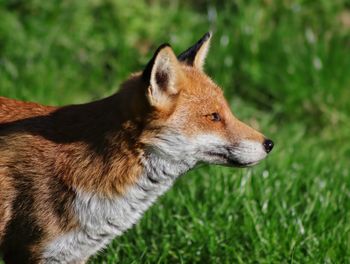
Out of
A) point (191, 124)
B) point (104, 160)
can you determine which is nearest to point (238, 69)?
point (191, 124)

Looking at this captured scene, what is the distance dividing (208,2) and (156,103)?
4896 millimetres

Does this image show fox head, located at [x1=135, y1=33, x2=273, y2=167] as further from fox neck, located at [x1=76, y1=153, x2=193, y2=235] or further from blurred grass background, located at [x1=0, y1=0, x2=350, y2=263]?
blurred grass background, located at [x1=0, y1=0, x2=350, y2=263]

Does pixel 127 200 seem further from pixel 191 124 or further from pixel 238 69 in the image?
pixel 238 69

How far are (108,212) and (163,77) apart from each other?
0.89 metres

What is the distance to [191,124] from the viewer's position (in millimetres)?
4996

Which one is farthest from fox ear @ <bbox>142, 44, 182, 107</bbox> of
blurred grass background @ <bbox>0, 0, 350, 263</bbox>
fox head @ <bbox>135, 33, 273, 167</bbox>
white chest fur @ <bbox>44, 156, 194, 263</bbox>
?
blurred grass background @ <bbox>0, 0, 350, 263</bbox>

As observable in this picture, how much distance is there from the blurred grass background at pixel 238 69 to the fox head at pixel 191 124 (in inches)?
44.0

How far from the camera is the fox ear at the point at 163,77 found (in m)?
4.77

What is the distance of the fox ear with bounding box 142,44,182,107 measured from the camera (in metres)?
4.77

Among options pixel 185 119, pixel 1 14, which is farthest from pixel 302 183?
pixel 1 14

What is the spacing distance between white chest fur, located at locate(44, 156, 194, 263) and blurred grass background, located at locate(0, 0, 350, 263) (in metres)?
1.10

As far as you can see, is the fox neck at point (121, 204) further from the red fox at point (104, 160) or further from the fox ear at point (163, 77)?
the fox ear at point (163, 77)

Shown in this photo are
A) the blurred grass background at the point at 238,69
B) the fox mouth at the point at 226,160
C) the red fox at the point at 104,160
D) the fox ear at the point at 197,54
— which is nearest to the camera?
the red fox at the point at 104,160

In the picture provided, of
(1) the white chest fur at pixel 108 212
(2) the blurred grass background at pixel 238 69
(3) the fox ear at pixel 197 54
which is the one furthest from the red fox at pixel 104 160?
(2) the blurred grass background at pixel 238 69
